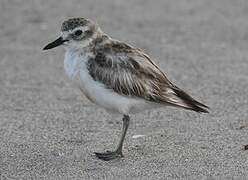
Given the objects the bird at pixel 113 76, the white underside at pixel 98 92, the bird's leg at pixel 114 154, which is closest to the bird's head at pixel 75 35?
the bird at pixel 113 76

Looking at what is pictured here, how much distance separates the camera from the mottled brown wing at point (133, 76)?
6.62 meters

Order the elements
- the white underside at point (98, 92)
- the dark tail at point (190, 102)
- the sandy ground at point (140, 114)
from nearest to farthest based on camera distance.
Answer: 1. the sandy ground at point (140, 114)
2. the white underside at point (98, 92)
3. the dark tail at point (190, 102)

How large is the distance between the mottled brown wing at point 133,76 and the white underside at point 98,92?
0.05m

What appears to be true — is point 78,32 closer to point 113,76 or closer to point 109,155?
point 113,76

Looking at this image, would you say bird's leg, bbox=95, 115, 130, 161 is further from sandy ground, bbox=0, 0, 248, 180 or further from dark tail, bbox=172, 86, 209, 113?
dark tail, bbox=172, 86, 209, 113

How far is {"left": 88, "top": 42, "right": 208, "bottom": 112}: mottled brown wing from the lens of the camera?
6617mm

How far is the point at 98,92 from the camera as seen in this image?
6582 mm

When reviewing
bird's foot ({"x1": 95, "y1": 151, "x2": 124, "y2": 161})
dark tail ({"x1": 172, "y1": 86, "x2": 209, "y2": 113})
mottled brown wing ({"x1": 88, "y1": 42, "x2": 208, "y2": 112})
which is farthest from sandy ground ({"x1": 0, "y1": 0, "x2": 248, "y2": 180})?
mottled brown wing ({"x1": 88, "y1": 42, "x2": 208, "y2": 112})

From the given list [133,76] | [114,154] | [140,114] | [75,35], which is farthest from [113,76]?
[140,114]

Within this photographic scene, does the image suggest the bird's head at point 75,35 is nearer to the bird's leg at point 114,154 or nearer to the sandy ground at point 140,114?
the bird's leg at point 114,154

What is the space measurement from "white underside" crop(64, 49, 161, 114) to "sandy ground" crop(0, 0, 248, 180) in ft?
1.57

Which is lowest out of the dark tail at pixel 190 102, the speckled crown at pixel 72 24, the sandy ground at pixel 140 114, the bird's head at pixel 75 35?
the sandy ground at pixel 140 114

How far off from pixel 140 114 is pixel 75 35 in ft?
5.11

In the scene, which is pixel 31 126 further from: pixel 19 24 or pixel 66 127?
pixel 19 24
